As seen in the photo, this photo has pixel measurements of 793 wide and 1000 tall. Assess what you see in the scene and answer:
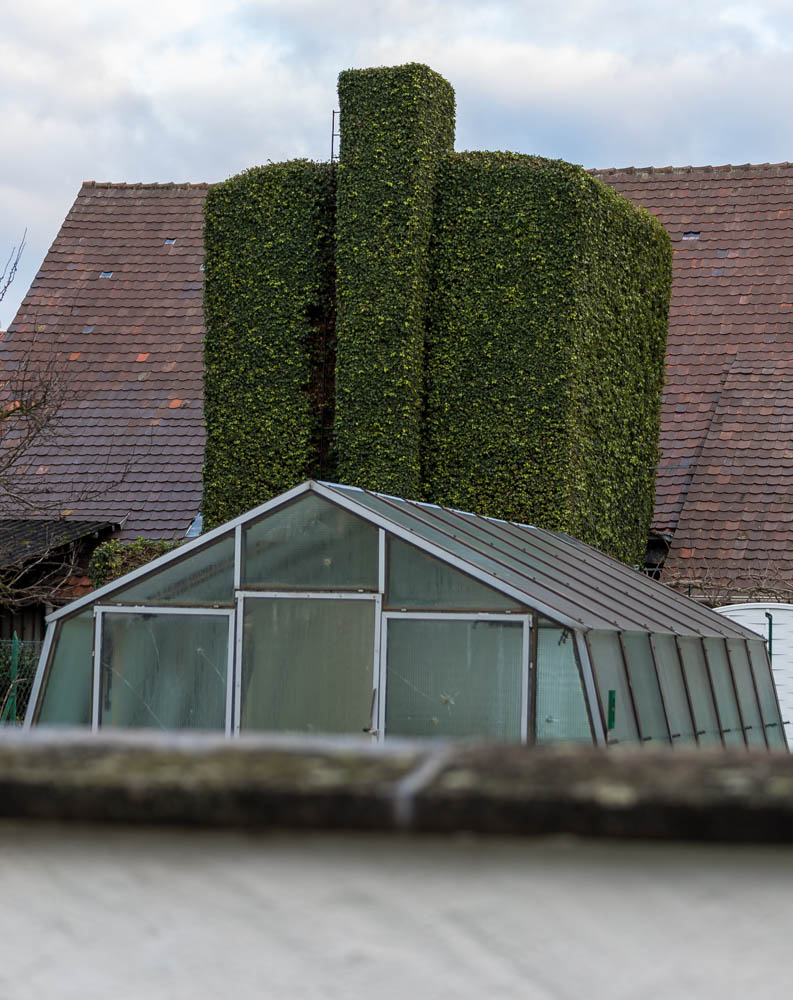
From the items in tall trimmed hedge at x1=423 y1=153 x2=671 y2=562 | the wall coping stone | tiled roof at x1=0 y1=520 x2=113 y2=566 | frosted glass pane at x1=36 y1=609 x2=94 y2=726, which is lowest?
frosted glass pane at x1=36 y1=609 x2=94 y2=726

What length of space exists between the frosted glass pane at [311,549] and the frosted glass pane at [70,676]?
1.46m

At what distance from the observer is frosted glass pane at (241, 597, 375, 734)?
10.8 metres

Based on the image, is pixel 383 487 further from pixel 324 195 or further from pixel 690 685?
pixel 690 685

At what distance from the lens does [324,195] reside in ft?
57.3

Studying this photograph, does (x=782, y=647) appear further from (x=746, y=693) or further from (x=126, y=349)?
(x=126, y=349)

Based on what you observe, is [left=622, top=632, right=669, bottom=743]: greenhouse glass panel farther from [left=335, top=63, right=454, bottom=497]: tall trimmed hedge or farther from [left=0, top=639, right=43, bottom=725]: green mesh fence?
[left=0, top=639, right=43, bottom=725]: green mesh fence

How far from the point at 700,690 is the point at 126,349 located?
45.1 ft

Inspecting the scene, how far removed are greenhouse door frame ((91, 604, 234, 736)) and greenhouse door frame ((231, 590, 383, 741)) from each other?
46 millimetres

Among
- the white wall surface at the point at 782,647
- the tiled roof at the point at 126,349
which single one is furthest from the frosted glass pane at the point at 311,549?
the tiled roof at the point at 126,349

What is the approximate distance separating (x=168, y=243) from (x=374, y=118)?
9.49 meters

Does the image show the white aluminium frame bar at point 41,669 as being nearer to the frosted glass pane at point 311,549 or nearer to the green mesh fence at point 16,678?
the frosted glass pane at point 311,549

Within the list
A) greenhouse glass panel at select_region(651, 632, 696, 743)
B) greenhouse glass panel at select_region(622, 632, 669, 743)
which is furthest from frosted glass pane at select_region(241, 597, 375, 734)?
greenhouse glass panel at select_region(651, 632, 696, 743)

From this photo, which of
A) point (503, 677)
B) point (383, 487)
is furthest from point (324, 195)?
point (503, 677)

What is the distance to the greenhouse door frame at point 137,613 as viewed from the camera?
10.9 metres
